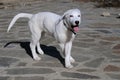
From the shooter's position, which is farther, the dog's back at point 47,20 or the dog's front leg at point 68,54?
the dog's back at point 47,20

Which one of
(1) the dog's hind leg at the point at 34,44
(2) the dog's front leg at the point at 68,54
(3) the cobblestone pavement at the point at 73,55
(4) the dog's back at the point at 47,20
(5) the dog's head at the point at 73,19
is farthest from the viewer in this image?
(1) the dog's hind leg at the point at 34,44

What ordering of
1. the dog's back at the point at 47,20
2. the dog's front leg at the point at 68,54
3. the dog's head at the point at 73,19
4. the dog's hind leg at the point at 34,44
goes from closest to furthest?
1. the dog's head at the point at 73,19
2. the dog's front leg at the point at 68,54
3. the dog's back at the point at 47,20
4. the dog's hind leg at the point at 34,44

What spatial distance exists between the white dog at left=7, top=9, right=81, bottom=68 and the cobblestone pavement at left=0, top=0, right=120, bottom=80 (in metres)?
0.29

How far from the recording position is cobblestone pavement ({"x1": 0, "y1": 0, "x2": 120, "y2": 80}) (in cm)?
625

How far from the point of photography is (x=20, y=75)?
246 inches

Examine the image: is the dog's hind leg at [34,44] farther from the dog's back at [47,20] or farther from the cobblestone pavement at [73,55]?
the dog's back at [47,20]

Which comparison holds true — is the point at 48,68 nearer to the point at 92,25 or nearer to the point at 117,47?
the point at 117,47

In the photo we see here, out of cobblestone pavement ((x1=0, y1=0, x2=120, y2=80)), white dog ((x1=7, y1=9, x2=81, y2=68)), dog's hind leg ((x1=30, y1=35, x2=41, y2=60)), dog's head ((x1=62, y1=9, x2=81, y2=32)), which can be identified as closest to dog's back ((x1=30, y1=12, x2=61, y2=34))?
white dog ((x1=7, y1=9, x2=81, y2=68))

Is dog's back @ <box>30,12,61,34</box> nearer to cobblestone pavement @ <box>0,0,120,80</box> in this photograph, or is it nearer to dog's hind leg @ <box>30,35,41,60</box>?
dog's hind leg @ <box>30,35,41,60</box>

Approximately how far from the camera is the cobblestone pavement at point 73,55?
6.25m

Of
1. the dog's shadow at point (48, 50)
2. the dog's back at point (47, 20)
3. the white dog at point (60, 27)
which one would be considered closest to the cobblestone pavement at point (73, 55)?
the dog's shadow at point (48, 50)

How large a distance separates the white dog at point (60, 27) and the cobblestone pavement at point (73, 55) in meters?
0.29

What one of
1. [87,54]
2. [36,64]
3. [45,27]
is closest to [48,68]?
[36,64]

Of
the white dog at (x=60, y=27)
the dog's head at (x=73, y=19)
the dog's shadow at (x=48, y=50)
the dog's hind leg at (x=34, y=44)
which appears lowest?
the dog's shadow at (x=48, y=50)
